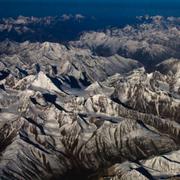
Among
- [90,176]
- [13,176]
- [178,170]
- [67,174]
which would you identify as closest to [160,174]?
[178,170]

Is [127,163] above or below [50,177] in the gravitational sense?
above

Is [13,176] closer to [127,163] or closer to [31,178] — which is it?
[31,178]

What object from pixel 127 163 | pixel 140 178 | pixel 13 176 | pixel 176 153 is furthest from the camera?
pixel 13 176

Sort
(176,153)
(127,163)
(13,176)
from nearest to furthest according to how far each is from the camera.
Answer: (127,163) → (176,153) → (13,176)

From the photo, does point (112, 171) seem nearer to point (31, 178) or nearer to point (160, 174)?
point (160, 174)

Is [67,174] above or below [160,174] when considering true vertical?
below

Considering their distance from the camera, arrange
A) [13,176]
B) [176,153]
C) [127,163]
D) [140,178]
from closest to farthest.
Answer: [140,178]
[127,163]
[176,153]
[13,176]

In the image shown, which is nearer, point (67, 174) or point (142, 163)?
point (142, 163)

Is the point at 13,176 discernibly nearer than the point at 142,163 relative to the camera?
A: No

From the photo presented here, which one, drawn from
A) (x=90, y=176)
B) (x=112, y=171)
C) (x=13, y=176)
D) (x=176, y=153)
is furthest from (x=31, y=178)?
(x=176, y=153)
